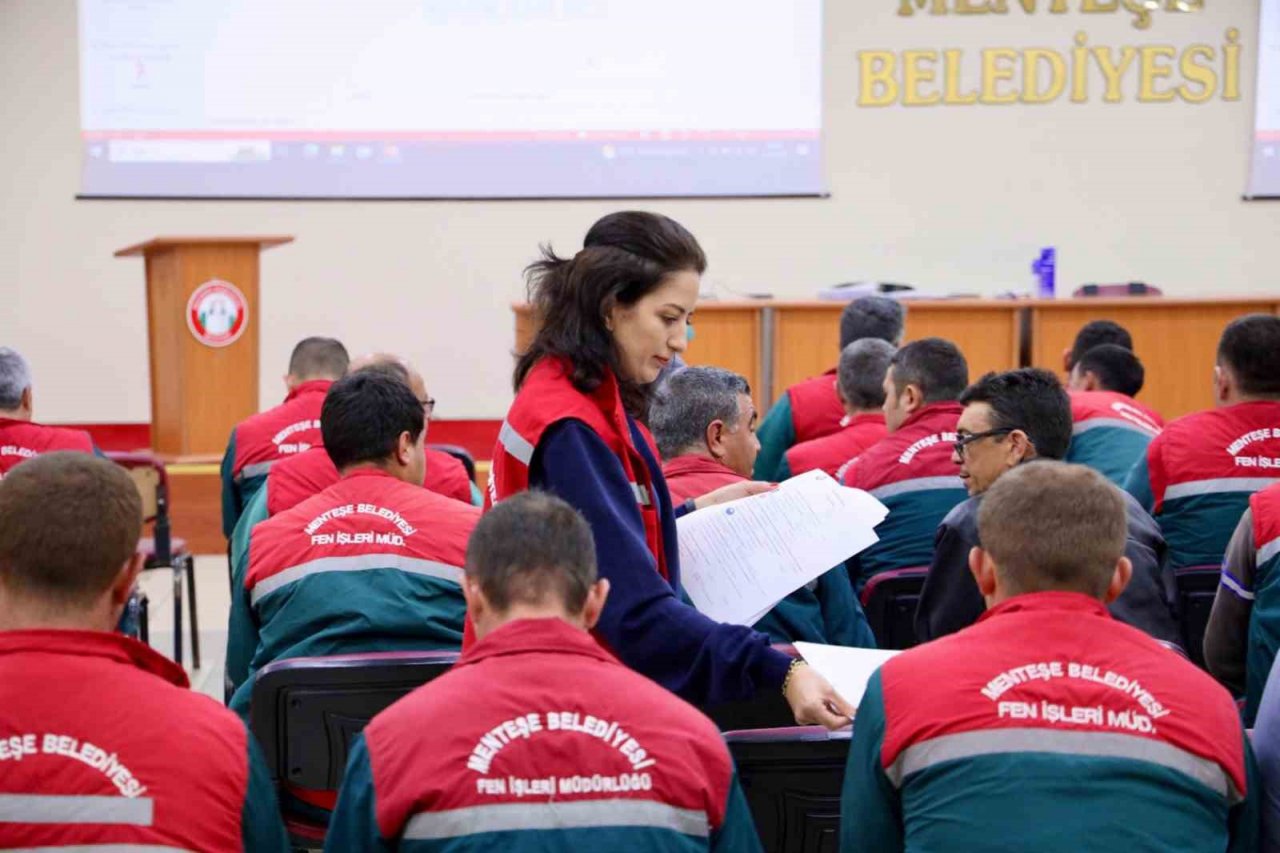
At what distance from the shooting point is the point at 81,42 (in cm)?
895

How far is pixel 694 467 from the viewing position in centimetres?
320

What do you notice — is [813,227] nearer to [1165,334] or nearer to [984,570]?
[1165,334]

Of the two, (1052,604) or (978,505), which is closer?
(1052,604)

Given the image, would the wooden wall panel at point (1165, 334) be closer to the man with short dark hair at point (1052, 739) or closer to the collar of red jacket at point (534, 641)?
the man with short dark hair at point (1052, 739)

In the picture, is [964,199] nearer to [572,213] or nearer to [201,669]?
[572,213]

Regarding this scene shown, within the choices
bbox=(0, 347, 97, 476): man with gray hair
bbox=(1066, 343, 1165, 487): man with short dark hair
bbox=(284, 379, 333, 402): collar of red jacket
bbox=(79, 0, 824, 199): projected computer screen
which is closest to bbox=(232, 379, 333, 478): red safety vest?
bbox=(284, 379, 333, 402): collar of red jacket

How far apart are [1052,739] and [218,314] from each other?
6288mm

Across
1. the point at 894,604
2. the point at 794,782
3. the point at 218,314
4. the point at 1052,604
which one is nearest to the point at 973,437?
the point at 894,604

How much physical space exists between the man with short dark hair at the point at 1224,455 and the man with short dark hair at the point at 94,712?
9.39ft

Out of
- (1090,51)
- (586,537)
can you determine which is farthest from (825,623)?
(1090,51)

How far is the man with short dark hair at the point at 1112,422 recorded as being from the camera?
4645mm

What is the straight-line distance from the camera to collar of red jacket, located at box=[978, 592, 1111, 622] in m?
1.77

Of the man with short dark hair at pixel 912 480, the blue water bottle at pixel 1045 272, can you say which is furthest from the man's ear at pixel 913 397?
the blue water bottle at pixel 1045 272

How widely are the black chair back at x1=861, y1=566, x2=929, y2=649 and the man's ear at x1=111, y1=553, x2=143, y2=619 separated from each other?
6.91 feet
